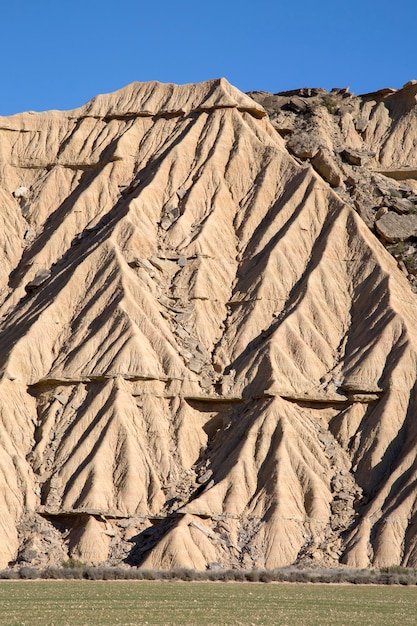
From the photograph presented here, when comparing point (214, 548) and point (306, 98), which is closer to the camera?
point (214, 548)

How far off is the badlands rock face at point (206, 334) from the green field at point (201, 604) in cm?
886

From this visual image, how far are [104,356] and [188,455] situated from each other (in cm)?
668

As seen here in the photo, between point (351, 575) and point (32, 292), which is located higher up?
point (32, 292)

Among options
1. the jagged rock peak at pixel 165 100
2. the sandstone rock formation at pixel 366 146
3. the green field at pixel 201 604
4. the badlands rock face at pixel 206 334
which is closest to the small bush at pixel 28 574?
the green field at pixel 201 604

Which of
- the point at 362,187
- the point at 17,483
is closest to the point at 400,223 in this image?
the point at 362,187

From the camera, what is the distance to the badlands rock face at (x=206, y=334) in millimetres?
58188

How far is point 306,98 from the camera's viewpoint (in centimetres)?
8381

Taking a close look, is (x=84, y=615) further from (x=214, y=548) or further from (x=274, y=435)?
(x=274, y=435)

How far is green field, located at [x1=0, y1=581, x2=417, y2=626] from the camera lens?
32.5 metres

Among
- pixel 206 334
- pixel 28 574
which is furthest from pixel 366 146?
pixel 28 574

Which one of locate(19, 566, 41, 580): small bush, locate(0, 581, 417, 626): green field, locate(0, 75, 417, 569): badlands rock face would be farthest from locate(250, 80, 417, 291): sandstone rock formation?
locate(0, 581, 417, 626): green field

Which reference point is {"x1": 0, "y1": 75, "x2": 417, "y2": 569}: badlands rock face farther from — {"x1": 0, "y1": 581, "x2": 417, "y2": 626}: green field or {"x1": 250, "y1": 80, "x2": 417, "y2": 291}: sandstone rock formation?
{"x1": 0, "y1": 581, "x2": 417, "y2": 626}: green field

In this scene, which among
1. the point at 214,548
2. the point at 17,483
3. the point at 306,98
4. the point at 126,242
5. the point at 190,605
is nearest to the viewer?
the point at 190,605

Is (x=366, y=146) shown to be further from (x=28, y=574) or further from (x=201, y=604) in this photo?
(x=201, y=604)
